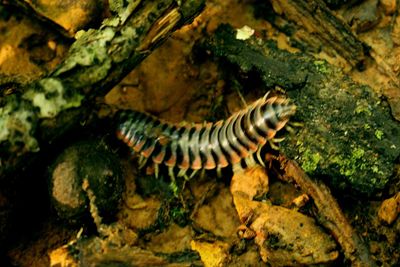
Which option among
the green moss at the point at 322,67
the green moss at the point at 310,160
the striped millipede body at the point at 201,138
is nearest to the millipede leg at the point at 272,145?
the striped millipede body at the point at 201,138

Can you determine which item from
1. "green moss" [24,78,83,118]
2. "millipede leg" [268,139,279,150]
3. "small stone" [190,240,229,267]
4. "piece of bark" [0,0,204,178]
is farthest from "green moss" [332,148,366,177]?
"green moss" [24,78,83,118]

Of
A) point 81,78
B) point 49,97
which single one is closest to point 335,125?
point 81,78

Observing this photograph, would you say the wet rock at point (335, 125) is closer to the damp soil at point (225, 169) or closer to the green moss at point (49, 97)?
the damp soil at point (225, 169)

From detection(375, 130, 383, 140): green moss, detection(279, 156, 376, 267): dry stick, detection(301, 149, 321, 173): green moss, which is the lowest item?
detection(279, 156, 376, 267): dry stick

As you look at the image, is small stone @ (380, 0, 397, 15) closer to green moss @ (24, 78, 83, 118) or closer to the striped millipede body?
the striped millipede body

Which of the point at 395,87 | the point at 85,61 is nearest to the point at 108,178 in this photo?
the point at 85,61

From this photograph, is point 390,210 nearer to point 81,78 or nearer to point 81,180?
point 81,180

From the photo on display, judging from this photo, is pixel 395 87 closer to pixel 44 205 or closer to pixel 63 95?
pixel 63 95
